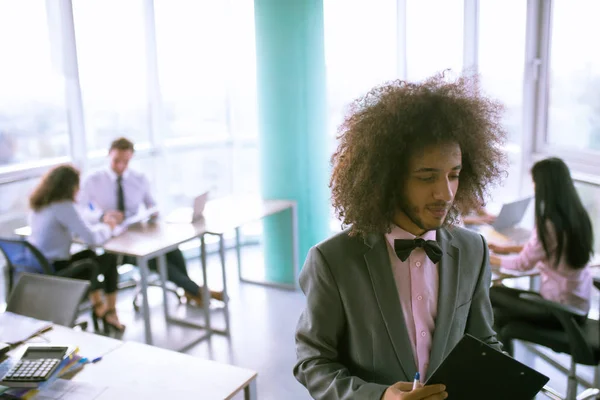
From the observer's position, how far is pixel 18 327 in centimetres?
264

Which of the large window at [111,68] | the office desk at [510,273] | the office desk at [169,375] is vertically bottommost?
the office desk at [510,273]

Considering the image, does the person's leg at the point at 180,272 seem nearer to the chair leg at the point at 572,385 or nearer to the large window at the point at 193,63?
the large window at the point at 193,63

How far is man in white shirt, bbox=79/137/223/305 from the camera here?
4742mm

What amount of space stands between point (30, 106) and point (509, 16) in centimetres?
403

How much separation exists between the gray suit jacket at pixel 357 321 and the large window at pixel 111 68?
4.32 meters

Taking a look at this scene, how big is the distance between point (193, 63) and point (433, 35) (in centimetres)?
238

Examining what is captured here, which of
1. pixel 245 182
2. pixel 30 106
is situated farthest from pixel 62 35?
pixel 245 182

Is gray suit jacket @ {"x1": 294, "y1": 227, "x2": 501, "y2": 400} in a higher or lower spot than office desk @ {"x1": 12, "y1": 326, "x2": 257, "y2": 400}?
higher

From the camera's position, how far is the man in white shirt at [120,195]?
4.74 metres

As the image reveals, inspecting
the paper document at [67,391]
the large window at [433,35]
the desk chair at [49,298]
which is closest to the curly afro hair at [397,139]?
the paper document at [67,391]

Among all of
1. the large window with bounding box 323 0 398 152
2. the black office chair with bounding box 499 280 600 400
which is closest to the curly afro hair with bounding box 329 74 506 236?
the black office chair with bounding box 499 280 600 400

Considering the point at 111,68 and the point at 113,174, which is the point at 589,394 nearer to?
the point at 113,174

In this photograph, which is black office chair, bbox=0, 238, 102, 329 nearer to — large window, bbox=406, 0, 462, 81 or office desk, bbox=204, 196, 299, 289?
office desk, bbox=204, 196, 299, 289

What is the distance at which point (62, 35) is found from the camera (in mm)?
5004
